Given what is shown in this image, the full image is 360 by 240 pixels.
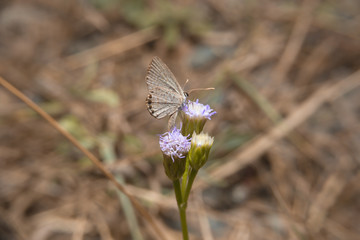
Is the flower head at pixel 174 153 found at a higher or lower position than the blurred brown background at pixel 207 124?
lower

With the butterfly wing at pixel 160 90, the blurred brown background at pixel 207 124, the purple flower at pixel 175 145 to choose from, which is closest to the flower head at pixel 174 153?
the purple flower at pixel 175 145

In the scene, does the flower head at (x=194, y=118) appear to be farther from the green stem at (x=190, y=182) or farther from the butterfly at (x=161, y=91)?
the green stem at (x=190, y=182)

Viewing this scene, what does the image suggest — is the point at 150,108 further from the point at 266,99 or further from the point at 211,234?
the point at 266,99

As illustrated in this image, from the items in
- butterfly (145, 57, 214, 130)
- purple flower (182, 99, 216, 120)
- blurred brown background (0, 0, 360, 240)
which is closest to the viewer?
butterfly (145, 57, 214, 130)

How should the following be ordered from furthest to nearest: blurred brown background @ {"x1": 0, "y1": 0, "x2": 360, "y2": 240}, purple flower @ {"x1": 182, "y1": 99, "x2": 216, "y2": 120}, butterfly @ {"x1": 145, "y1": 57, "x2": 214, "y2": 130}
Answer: blurred brown background @ {"x1": 0, "y1": 0, "x2": 360, "y2": 240}
purple flower @ {"x1": 182, "y1": 99, "x2": 216, "y2": 120}
butterfly @ {"x1": 145, "y1": 57, "x2": 214, "y2": 130}

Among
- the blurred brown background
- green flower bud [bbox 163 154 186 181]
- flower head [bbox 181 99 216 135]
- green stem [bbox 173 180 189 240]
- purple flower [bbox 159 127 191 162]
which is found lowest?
green stem [bbox 173 180 189 240]

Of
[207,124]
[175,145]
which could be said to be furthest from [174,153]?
[207,124]

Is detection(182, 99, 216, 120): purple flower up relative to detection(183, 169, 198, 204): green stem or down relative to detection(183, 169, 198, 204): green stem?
up

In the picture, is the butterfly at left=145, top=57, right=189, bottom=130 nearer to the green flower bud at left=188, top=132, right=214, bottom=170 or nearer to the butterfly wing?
the butterfly wing

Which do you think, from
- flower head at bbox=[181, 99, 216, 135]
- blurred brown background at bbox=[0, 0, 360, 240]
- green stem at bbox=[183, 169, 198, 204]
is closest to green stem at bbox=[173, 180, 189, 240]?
green stem at bbox=[183, 169, 198, 204]
